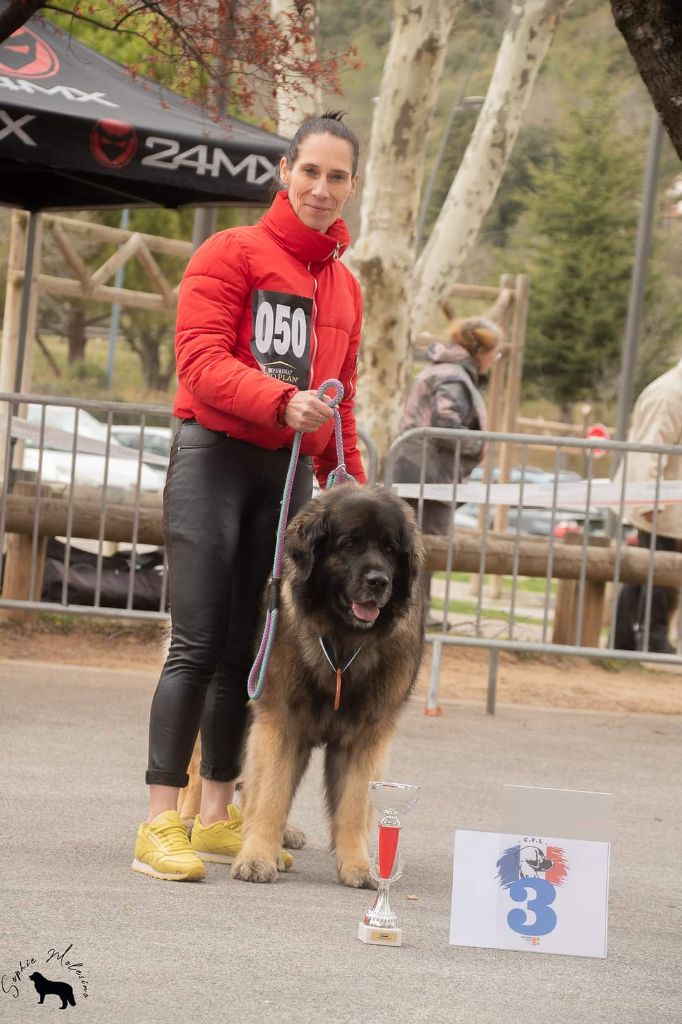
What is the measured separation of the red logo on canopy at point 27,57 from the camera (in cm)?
726

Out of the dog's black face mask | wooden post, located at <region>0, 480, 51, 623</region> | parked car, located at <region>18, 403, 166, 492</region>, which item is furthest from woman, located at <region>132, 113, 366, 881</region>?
parked car, located at <region>18, 403, 166, 492</region>

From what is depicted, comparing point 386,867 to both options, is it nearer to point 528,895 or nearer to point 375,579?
point 528,895

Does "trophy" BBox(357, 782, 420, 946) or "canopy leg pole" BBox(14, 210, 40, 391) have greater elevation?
"canopy leg pole" BBox(14, 210, 40, 391)

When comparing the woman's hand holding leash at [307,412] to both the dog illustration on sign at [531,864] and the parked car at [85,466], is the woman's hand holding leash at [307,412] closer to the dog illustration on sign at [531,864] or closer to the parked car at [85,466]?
the dog illustration on sign at [531,864]

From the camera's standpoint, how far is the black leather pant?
13.0 ft

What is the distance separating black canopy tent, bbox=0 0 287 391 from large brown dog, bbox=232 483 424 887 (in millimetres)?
3328

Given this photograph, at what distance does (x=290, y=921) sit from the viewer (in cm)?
352

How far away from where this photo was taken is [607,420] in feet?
127

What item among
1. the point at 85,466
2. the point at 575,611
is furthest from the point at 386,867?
the point at 85,466

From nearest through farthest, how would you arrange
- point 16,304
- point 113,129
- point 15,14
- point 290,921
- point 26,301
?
point 290,921 → point 15,14 → point 113,129 → point 26,301 → point 16,304

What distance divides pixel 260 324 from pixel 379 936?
1.73m

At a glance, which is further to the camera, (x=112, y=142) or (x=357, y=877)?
(x=112, y=142)

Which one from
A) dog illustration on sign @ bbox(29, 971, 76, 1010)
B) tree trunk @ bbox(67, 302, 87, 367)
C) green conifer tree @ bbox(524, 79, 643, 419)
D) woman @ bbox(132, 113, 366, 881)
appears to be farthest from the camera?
tree trunk @ bbox(67, 302, 87, 367)

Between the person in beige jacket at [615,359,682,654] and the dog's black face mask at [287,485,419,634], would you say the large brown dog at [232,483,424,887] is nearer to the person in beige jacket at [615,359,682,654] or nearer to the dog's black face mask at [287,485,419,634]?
the dog's black face mask at [287,485,419,634]
